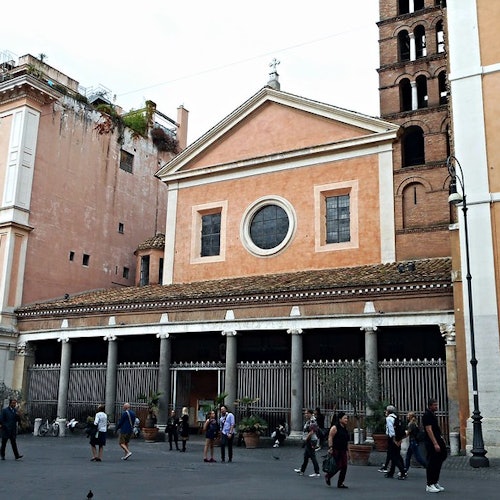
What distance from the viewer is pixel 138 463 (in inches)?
599

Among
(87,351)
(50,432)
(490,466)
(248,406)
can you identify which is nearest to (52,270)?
(87,351)

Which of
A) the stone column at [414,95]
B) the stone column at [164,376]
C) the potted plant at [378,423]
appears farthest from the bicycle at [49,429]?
the stone column at [414,95]

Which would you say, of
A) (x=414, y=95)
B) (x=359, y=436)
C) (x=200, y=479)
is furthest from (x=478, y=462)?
(x=414, y=95)

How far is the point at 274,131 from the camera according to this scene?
26.9 m

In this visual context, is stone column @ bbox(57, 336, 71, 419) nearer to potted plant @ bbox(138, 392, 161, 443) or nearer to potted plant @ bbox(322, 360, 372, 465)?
potted plant @ bbox(138, 392, 161, 443)

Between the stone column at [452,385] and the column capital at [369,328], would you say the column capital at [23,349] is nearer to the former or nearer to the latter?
the column capital at [369,328]

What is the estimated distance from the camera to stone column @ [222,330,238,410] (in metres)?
21.5

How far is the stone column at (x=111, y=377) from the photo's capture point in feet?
77.8

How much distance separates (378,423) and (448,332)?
3.41 meters

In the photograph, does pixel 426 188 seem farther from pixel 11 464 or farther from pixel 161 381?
pixel 11 464

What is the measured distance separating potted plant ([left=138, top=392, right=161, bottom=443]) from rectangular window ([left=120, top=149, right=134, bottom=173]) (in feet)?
49.1

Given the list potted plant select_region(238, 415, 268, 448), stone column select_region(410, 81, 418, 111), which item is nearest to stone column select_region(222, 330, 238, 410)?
potted plant select_region(238, 415, 268, 448)

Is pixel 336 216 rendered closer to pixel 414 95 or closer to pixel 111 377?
pixel 414 95

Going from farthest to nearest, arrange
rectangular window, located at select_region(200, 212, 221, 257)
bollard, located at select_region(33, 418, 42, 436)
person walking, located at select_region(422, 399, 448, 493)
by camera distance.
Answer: rectangular window, located at select_region(200, 212, 221, 257)
bollard, located at select_region(33, 418, 42, 436)
person walking, located at select_region(422, 399, 448, 493)
